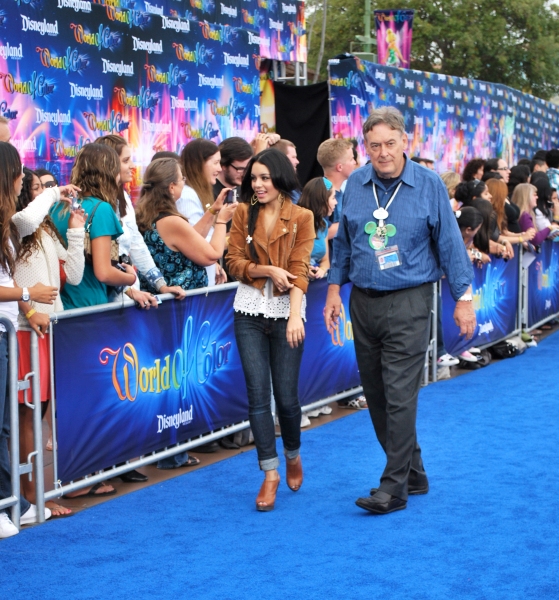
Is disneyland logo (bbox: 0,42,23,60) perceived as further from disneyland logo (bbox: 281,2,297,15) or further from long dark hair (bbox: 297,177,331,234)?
disneyland logo (bbox: 281,2,297,15)

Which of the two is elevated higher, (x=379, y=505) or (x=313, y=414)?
(x=379, y=505)

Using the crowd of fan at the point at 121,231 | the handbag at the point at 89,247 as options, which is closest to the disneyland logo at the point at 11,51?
the crowd of fan at the point at 121,231

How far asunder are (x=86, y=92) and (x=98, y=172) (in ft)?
15.3

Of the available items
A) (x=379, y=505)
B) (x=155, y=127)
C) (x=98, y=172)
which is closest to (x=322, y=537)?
(x=379, y=505)

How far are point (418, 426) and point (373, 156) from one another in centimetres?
288

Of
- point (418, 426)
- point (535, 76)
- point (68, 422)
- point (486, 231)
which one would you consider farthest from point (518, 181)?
point (535, 76)

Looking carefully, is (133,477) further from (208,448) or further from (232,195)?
(232,195)

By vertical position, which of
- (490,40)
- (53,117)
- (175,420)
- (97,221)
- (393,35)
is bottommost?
(175,420)

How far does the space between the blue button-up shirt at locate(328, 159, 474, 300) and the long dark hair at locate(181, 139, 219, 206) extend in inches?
80.0

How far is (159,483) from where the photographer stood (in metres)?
6.30

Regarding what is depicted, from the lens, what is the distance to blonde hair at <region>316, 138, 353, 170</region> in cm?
841

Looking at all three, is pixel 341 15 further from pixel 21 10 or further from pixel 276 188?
pixel 276 188

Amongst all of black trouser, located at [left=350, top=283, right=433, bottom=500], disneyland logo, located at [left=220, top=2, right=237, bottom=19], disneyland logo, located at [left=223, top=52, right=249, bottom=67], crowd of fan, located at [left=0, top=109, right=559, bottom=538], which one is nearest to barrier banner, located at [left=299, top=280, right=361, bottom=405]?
crowd of fan, located at [left=0, top=109, right=559, bottom=538]

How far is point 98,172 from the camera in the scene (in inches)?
235
